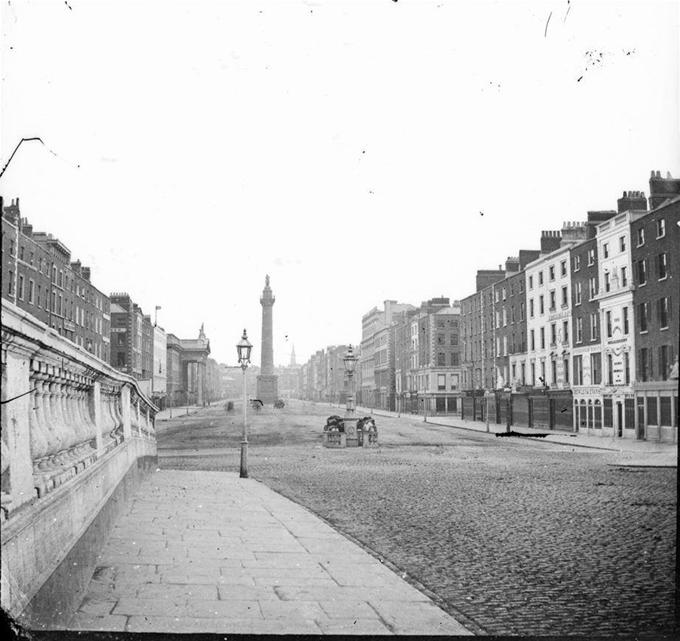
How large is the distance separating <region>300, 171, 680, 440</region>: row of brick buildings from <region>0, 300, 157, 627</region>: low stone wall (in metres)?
4.20

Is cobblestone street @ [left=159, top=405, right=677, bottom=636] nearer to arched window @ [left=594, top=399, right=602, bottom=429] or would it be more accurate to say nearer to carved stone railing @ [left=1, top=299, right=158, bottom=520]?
carved stone railing @ [left=1, top=299, right=158, bottom=520]

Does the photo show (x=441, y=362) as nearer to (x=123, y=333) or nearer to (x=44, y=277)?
(x=123, y=333)

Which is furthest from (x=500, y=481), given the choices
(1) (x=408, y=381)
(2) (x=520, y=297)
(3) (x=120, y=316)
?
(1) (x=408, y=381)

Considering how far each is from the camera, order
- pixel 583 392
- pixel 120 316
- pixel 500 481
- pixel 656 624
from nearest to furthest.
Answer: pixel 656 624 < pixel 500 481 < pixel 120 316 < pixel 583 392

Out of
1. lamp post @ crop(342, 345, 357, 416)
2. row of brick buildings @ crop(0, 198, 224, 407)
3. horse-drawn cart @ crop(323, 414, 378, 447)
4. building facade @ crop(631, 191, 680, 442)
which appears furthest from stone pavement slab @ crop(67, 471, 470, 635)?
lamp post @ crop(342, 345, 357, 416)

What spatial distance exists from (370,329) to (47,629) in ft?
450

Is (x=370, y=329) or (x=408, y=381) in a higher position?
(x=370, y=329)

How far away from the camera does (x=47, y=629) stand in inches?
149

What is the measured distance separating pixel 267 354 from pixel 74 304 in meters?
108

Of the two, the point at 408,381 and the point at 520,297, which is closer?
the point at 520,297

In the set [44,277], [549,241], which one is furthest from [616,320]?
[44,277]

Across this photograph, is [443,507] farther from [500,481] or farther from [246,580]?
[246,580]

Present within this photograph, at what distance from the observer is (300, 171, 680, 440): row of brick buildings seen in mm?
24000

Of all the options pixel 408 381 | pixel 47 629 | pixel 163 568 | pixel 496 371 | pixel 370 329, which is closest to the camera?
pixel 47 629
